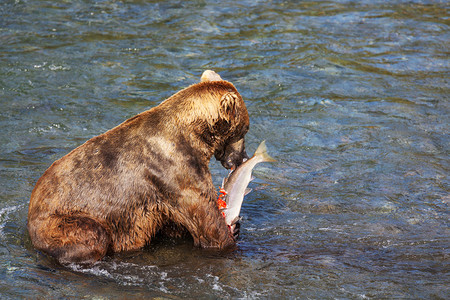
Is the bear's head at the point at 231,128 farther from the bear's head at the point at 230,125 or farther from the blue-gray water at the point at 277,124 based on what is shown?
the blue-gray water at the point at 277,124

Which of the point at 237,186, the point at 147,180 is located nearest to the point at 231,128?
the point at 237,186

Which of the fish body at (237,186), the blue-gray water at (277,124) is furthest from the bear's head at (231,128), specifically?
the blue-gray water at (277,124)

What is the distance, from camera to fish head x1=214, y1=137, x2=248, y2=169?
6570 mm

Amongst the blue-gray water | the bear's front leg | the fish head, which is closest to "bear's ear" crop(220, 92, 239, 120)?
the fish head

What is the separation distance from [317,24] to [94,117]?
652cm

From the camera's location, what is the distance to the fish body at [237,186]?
253 inches

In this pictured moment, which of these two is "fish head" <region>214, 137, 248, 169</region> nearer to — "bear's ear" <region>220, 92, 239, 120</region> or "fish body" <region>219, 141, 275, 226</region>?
"fish body" <region>219, 141, 275, 226</region>

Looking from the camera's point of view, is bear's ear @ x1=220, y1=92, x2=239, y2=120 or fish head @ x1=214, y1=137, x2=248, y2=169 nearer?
bear's ear @ x1=220, y1=92, x2=239, y2=120

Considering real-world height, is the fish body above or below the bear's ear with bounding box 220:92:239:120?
below

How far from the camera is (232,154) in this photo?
21.8 ft

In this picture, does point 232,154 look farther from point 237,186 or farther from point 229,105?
point 229,105

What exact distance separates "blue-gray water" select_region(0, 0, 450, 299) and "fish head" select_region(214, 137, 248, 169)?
2.65ft

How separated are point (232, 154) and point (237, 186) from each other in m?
0.37

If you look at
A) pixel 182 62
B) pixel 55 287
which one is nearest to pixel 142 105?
pixel 182 62
